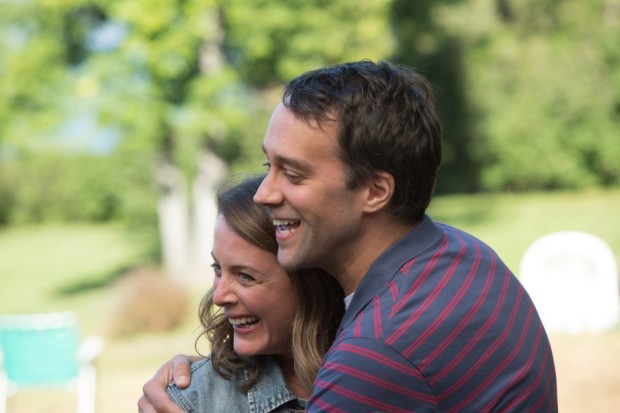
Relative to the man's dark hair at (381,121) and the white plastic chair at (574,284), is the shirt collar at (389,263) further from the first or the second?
the white plastic chair at (574,284)

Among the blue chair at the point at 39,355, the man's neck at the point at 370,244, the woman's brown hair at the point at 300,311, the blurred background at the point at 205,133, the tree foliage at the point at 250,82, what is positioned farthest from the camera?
the tree foliage at the point at 250,82

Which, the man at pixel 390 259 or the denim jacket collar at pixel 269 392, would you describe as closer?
the man at pixel 390 259

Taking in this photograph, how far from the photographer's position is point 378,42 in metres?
19.9

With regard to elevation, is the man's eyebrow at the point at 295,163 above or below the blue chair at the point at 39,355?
above

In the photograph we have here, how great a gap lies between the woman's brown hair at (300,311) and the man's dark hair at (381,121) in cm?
34

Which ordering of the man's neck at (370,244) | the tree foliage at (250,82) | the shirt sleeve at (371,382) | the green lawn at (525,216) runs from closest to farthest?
the shirt sleeve at (371,382) < the man's neck at (370,244) < the tree foliage at (250,82) < the green lawn at (525,216)

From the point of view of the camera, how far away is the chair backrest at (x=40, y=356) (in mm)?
7969

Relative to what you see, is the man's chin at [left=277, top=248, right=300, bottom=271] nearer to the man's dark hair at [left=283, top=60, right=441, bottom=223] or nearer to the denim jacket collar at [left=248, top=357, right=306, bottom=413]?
the man's dark hair at [left=283, top=60, right=441, bottom=223]

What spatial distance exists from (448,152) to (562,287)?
21.0 meters

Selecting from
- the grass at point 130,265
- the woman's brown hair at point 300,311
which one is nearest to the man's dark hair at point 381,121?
the woman's brown hair at point 300,311

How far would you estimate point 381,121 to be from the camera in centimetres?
197

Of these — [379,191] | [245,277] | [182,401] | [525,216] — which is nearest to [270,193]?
[379,191]

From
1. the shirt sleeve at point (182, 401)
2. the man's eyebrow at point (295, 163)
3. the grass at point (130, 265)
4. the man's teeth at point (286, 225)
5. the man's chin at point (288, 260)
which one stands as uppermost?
the man's eyebrow at point (295, 163)

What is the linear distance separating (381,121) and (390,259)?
0.27 metres
